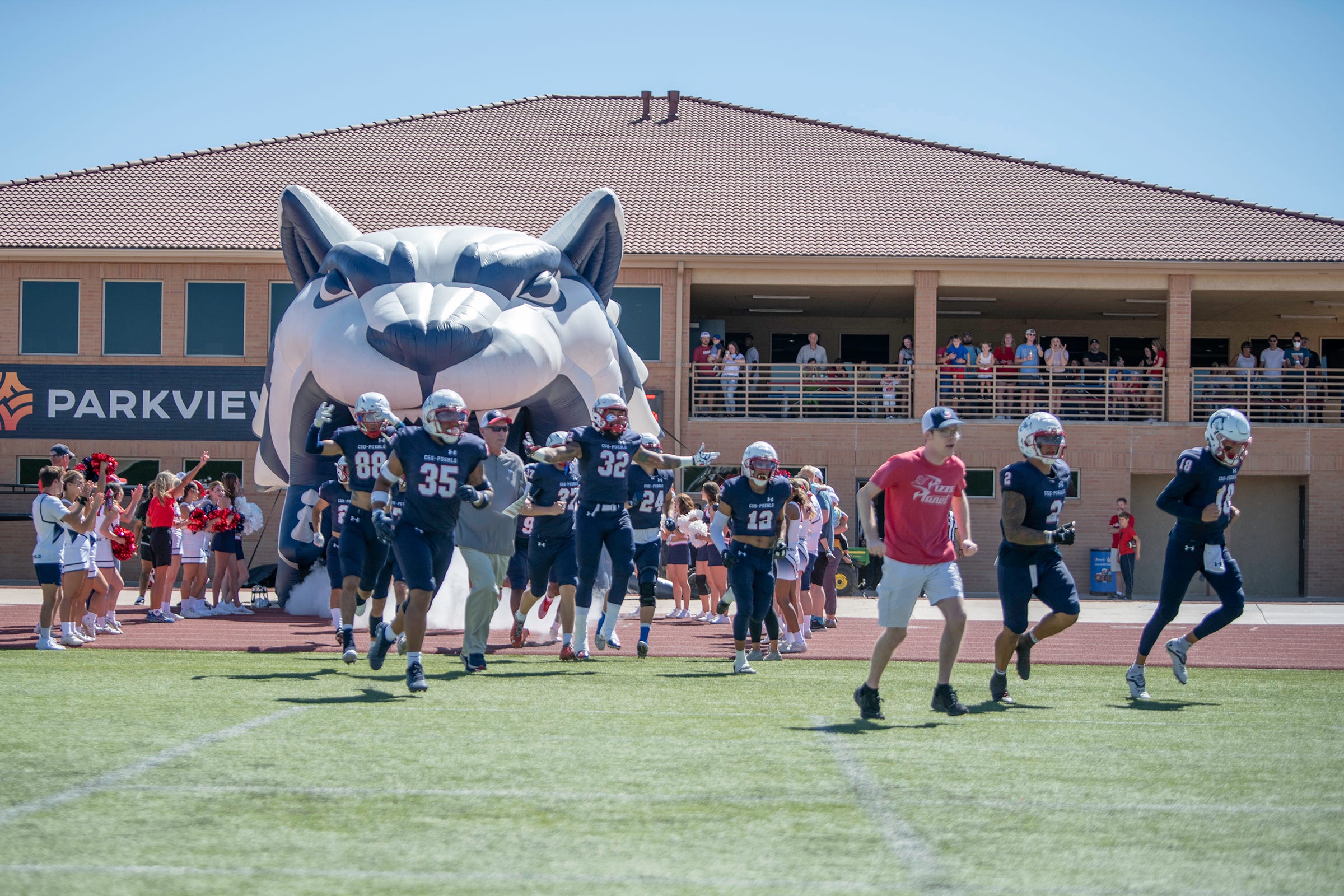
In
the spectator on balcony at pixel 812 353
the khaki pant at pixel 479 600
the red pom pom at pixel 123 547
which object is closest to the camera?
the khaki pant at pixel 479 600

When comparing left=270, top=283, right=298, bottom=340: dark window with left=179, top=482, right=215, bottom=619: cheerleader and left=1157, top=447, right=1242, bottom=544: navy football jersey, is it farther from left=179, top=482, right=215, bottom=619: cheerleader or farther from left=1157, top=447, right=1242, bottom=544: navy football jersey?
left=1157, top=447, right=1242, bottom=544: navy football jersey

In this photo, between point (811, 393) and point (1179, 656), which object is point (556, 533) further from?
point (811, 393)

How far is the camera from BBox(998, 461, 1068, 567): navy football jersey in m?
8.29

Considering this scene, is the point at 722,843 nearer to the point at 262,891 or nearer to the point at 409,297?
the point at 262,891

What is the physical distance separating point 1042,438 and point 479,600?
13.0 feet

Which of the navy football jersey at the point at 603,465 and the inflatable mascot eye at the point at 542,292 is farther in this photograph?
the inflatable mascot eye at the point at 542,292

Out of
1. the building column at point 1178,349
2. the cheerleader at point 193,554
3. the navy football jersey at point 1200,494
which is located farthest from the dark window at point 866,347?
the navy football jersey at point 1200,494

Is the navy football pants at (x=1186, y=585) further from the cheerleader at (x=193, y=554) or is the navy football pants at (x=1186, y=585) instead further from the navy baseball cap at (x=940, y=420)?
the cheerleader at (x=193, y=554)

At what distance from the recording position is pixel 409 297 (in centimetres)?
1259

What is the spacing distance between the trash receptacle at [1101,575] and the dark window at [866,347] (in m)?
7.30

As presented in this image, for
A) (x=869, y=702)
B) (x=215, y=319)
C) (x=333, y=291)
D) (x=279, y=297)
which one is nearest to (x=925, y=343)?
(x=279, y=297)

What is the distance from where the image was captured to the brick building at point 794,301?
2366cm

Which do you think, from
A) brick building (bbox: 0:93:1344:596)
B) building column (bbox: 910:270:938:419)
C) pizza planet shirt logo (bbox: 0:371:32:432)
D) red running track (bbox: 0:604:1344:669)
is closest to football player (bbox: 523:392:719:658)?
red running track (bbox: 0:604:1344:669)

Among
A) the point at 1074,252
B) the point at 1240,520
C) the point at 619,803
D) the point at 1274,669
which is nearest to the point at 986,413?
the point at 1074,252
